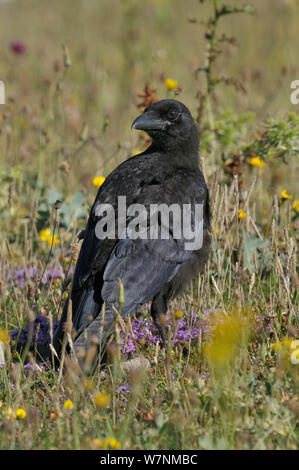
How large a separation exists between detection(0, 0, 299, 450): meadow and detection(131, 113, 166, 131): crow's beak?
1.49ft

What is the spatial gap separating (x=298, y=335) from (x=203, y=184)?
1.24 metres

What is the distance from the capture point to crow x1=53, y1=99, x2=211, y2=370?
3.56 metres

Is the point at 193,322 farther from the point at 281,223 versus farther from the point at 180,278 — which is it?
the point at 281,223

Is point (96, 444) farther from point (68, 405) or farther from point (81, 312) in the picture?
point (81, 312)

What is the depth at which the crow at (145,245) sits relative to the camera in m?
3.56

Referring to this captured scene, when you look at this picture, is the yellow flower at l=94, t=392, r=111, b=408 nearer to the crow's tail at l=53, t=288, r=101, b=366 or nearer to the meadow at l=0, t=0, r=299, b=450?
the meadow at l=0, t=0, r=299, b=450

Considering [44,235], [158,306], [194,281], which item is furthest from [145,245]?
[44,235]

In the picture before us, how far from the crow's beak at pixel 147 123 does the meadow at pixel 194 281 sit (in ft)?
1.49

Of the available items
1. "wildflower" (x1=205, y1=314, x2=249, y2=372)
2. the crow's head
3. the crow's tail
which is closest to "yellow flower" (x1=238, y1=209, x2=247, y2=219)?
the crow's head

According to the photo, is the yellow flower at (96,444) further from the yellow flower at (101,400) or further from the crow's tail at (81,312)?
the crow's tail at (81,312)

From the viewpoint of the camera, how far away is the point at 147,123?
13.6 ft
